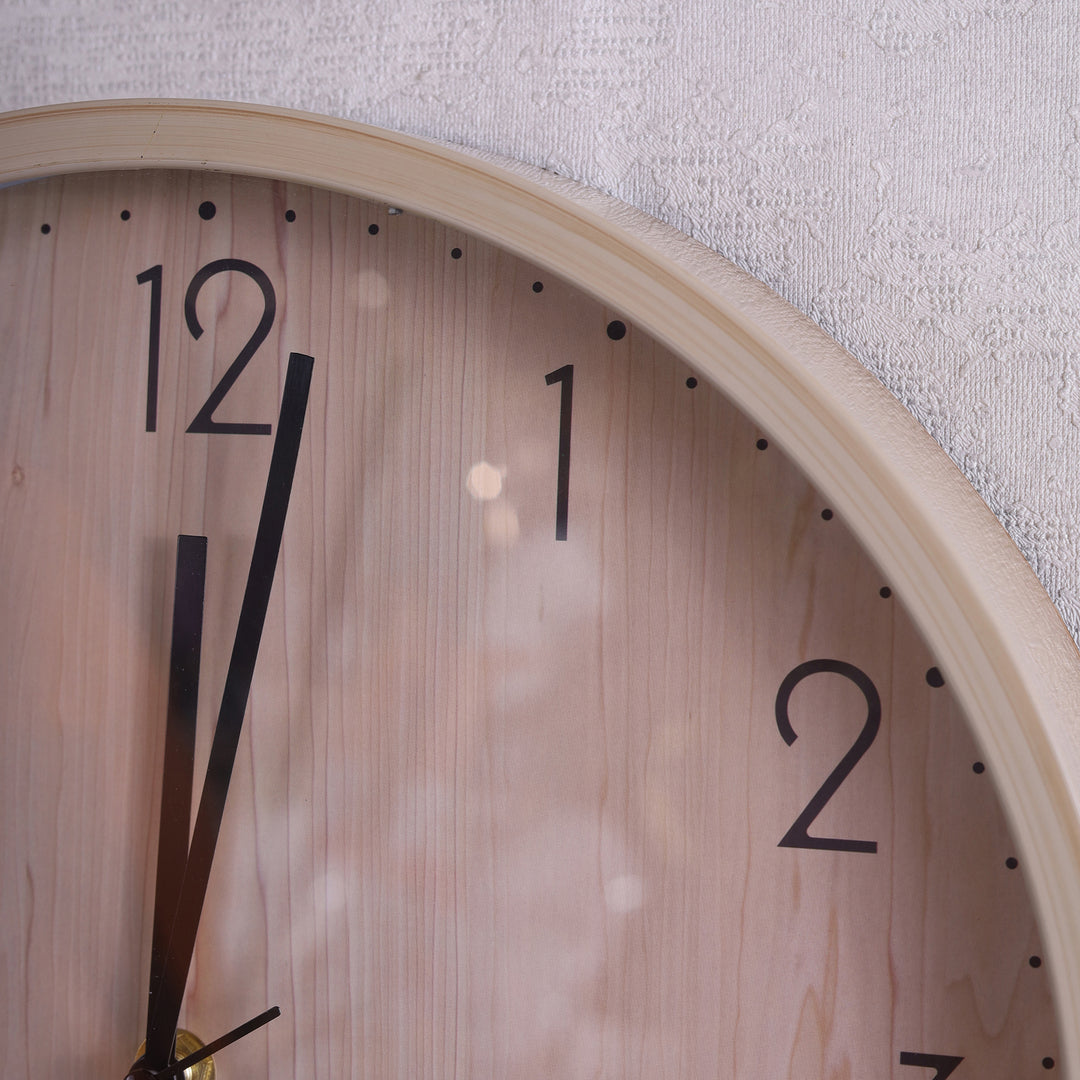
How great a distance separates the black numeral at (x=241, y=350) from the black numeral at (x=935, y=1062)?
0.40 meters

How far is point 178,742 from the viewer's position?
1.52ft

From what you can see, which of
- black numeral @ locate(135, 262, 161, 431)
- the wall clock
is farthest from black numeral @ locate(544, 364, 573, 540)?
black numeral @ locate(135, 262, 161, 431)

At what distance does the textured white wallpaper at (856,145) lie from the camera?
42 cm

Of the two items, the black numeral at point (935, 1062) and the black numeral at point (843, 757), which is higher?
the black numeral at point (843, 757)

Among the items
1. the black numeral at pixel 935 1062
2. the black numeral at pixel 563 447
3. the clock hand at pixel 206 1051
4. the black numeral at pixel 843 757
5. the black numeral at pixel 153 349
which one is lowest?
the clock hand at pixel 206 1051

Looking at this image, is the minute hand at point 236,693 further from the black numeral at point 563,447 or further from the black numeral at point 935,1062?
the black numeral at point 935,1062

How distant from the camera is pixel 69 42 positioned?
540 millimetres

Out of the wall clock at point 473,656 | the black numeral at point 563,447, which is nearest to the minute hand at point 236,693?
the wall clock at point 473,656

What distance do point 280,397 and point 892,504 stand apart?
0.94 feet

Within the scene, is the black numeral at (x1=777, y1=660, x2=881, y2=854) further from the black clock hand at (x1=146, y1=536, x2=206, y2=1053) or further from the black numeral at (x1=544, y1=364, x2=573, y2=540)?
the black clock hand at (x1=146, y1=536, x2=206, y2=1053)

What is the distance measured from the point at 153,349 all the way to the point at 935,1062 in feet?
1.58

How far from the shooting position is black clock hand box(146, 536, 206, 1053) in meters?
0.46

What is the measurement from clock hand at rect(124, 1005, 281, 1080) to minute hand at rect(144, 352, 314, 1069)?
1cm

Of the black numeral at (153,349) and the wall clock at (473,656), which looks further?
the black numeral at (153,349)
